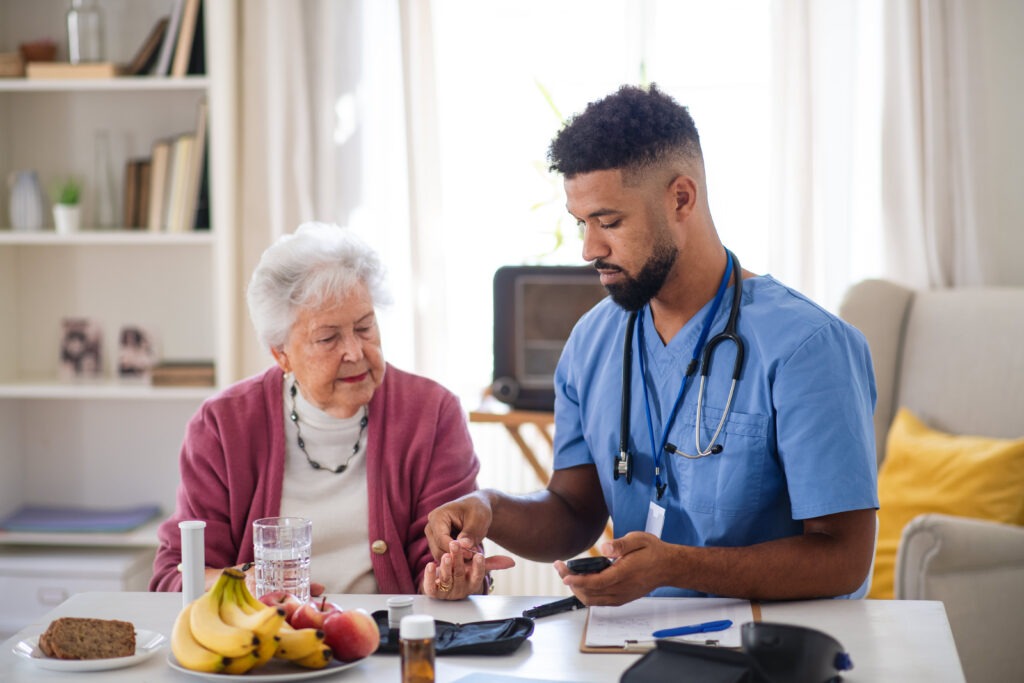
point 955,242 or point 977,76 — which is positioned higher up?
point 977,76

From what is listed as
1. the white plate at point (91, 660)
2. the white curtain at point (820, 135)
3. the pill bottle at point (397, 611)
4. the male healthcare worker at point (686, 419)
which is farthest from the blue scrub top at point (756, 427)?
the white curtain at point (820, 135)

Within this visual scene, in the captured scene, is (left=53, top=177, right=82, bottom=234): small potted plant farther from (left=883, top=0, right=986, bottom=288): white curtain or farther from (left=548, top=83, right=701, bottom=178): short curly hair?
(left=883, top=0, right=986, bottom=288): white curtain

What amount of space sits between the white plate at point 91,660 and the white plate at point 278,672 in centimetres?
5

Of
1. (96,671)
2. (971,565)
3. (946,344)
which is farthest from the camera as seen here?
(946,344)

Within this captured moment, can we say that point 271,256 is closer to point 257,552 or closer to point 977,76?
point 257,552

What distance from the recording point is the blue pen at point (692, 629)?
1.53 metres

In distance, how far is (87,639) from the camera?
60.2 inches

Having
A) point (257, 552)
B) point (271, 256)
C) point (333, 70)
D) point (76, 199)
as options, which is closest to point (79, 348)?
point (76, 199)

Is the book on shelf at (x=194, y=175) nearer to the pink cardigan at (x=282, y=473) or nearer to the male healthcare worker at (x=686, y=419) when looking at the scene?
the pink cardigan at (x=282, y=473)

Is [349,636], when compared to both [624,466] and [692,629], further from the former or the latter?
[624,466]

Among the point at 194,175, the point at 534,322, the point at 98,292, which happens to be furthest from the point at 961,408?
the point at 98,292

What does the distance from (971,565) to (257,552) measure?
1.71 metres

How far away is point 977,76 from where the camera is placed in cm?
342

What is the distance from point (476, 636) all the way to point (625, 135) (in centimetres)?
83
